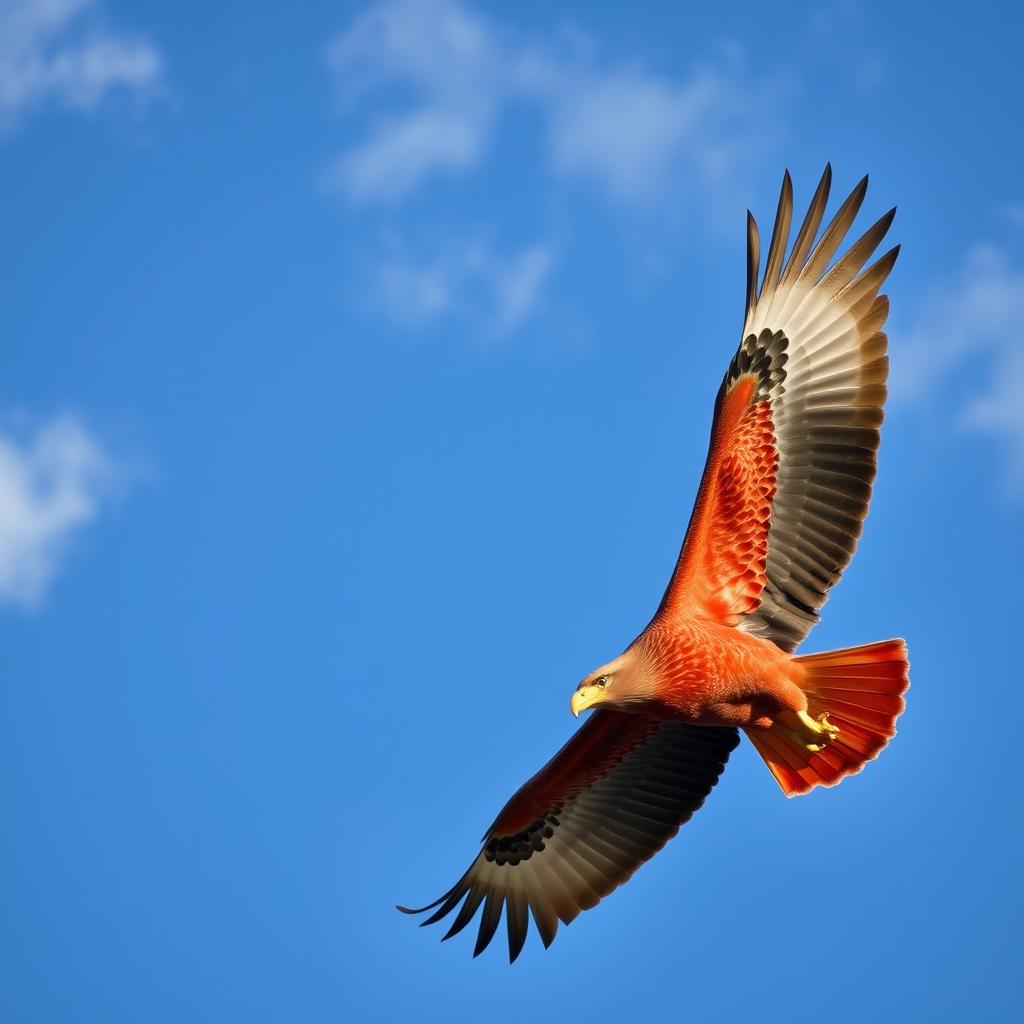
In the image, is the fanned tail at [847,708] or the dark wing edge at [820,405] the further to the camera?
the dark wing edge at [820,405]

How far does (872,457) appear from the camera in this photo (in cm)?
1004

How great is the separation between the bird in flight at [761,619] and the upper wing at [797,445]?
0.01 m

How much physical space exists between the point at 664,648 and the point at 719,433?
1685 mm

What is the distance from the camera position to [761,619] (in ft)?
33.3

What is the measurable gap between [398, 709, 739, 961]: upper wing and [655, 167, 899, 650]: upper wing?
129 cm

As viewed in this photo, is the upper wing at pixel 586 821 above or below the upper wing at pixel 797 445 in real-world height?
below

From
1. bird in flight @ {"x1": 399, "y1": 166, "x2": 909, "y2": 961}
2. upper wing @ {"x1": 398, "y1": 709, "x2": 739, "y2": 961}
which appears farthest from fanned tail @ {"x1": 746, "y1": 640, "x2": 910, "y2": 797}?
upper wing @ {"x1": 398, "y1": 709, "x2": 739, "y2": 961}

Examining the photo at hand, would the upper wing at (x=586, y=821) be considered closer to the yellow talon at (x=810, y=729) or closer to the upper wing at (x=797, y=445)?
the yellow talon at (x=810, y=729)

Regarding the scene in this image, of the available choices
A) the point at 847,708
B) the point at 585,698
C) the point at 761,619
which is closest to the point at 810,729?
the point at 847,708

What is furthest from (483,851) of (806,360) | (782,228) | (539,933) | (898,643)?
(782,228)

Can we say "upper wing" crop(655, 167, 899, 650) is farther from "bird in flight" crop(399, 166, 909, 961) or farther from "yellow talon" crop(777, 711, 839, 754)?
"yellow talon" crop(777, 711, 839, 754)

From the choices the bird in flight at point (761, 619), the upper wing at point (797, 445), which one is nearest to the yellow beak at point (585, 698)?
the bird in flight at point (761, 619)

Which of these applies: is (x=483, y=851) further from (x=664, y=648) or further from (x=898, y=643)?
(x=898, y=643)

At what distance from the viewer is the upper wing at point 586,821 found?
10797mm
